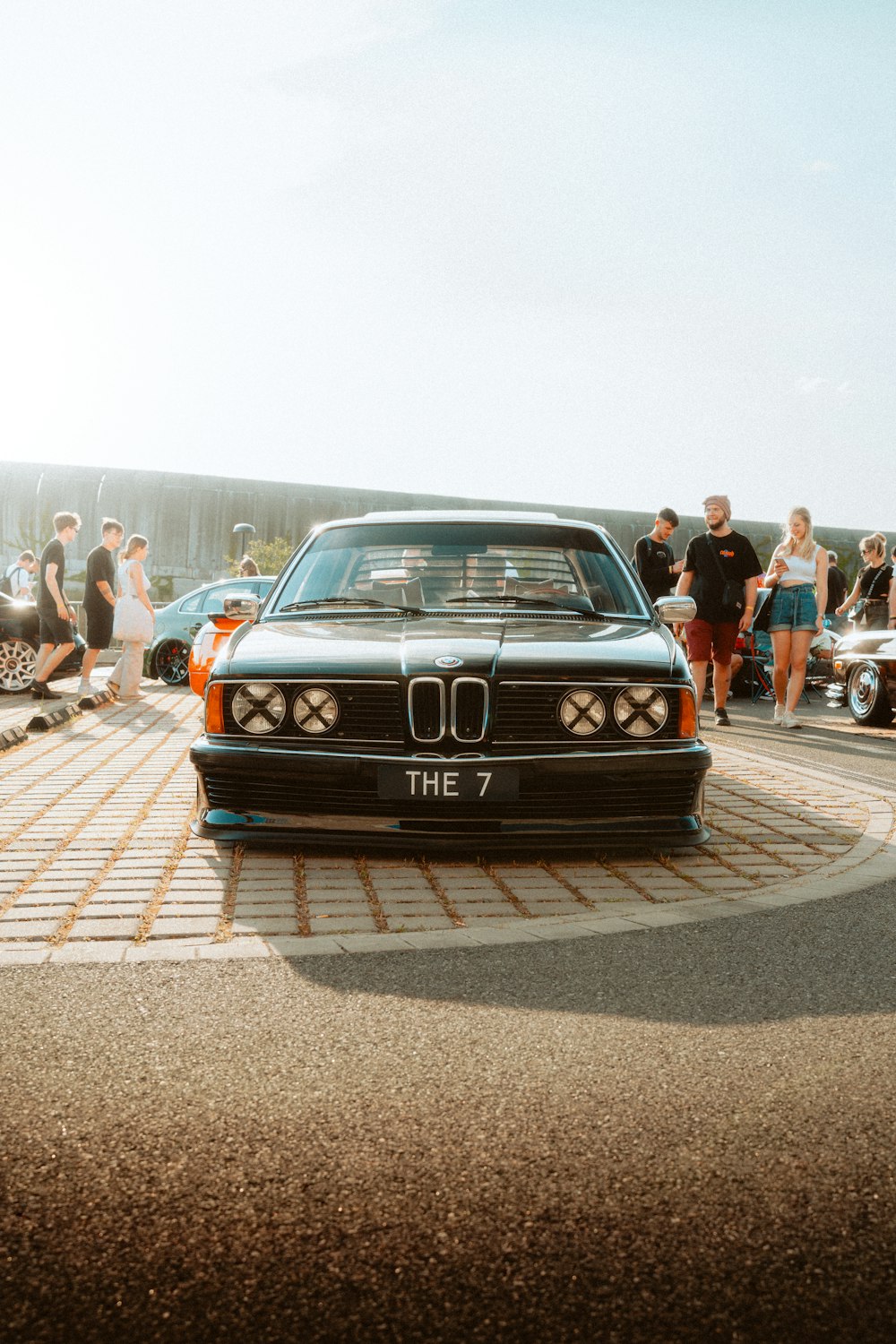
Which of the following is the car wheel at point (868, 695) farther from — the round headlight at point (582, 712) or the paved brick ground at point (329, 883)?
the round headlight at point (582, 712)

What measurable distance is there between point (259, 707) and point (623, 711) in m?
1.41

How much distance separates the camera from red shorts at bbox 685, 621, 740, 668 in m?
11.1

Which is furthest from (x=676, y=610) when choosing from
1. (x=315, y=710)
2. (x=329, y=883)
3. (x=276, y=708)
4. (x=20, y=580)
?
(x=20, y=580)

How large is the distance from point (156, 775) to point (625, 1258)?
584 cm

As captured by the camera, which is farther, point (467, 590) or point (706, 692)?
point (706, 692)

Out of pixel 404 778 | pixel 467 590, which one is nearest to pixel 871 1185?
pixel 404 778

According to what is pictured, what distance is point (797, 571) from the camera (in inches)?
440

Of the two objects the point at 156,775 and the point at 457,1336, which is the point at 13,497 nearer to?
the point at 156,775

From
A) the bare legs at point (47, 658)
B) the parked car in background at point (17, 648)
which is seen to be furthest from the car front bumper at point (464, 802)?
the parked car in background at point (17, 648)

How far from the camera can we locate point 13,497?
42625mm

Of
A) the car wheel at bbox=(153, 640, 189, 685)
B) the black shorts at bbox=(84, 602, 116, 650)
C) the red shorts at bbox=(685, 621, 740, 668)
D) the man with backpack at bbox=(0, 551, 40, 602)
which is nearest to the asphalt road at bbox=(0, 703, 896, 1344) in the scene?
the red shorts at bbox=(685, 621, 740, 668)

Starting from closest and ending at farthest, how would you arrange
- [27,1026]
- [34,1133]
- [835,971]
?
[34,1133]
[27,1026]
[835,971]

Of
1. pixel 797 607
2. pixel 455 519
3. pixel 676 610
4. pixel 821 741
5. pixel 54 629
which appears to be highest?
pixel 455 519

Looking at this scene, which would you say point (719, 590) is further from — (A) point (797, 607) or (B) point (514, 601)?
(B) point (514, 601)
